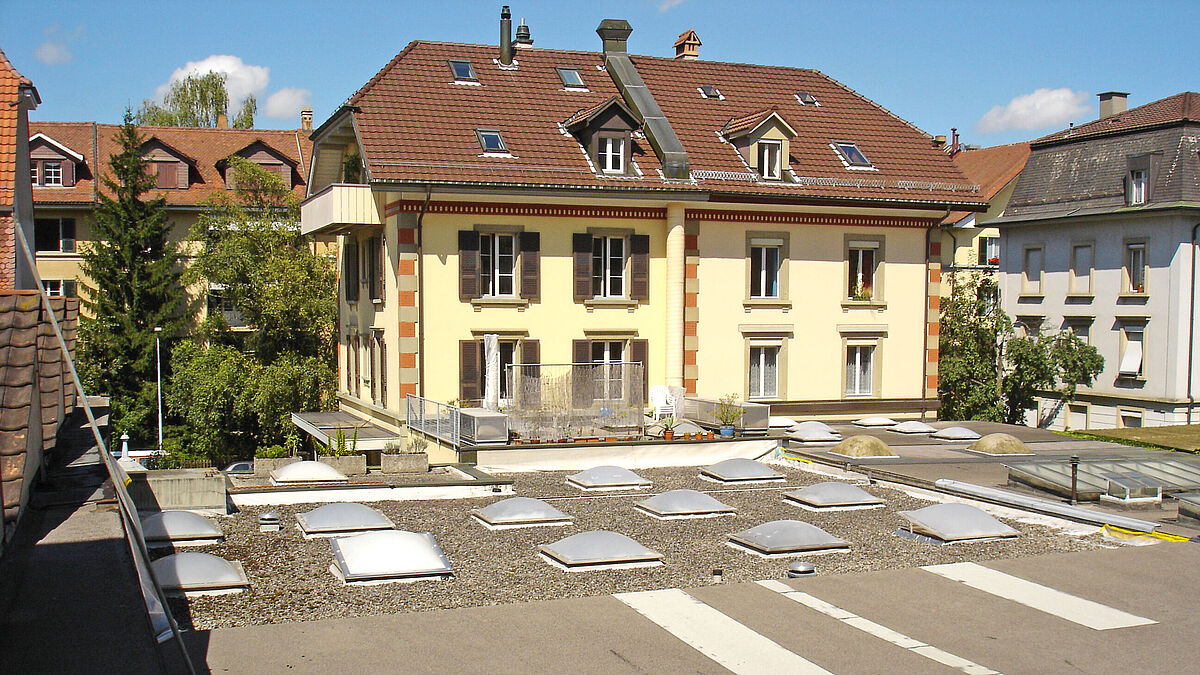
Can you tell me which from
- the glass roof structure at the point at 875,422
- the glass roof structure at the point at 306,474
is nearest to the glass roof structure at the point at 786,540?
the glass roof structure at the point at 306,474

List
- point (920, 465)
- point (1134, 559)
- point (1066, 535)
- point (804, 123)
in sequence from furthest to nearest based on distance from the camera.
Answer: point (804, 123) → point (920, 465) → point (1066, 535) → point (1134, 559)

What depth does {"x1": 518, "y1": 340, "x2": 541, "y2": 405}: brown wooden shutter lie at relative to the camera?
938 inches

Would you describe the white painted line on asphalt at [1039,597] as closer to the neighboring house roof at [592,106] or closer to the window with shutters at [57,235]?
the neighboring house roof at [592,106]

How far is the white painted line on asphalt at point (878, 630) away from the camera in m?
10.3

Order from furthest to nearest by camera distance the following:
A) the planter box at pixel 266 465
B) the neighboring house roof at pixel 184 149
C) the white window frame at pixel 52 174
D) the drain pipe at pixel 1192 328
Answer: the neighboring house roof at pixel 184 149 → the white window frame at pixel 52 174 → the drain pipe at pixel 1192 328 → the planter box at pixel 266 465

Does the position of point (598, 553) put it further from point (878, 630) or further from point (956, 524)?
point (956, 524)

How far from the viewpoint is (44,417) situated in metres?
9.47

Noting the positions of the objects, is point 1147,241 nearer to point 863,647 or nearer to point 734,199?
point 734,199

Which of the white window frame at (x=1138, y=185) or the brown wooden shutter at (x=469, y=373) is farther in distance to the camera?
the white window frame at (x=1138, y=185)

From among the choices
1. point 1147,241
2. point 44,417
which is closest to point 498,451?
point 44,417

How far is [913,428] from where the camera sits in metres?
28.6

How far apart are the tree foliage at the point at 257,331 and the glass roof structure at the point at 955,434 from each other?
2004cm

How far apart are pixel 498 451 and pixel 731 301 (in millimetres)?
9539

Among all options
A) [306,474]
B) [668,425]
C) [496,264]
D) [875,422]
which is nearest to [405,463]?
[306,474]
